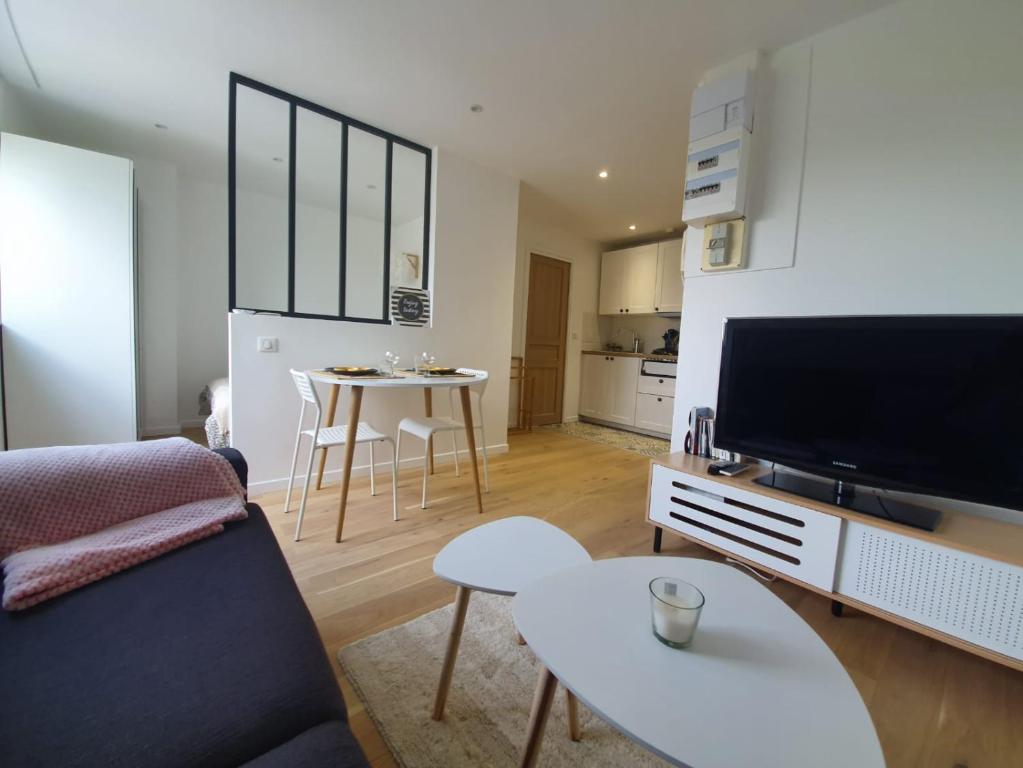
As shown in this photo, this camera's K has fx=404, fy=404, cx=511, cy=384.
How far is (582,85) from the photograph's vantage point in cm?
235

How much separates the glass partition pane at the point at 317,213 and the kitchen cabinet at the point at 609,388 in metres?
3.35

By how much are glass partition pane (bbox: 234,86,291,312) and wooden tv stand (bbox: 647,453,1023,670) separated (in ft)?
9.22

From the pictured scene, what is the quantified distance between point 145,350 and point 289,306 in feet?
6.61

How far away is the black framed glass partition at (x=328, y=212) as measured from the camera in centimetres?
268

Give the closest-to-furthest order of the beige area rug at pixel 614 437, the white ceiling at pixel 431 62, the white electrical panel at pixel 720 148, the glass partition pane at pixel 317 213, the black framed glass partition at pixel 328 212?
the white ceiling at pixel 431 62
the white electrical panel at pixel 720 148
the black framed glass partition at pixel 328 212
the glass partition pane at pixel 317 213
the beige area rug at pixel 614 437

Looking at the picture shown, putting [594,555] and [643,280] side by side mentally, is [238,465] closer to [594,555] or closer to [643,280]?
[594,555]

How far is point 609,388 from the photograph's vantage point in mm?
5152

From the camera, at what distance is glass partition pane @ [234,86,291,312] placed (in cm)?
262

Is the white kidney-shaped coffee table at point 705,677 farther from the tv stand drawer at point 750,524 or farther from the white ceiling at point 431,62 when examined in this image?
the white ceiling at point 431,62

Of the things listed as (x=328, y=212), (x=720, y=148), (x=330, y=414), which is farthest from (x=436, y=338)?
(x=720, y=148)

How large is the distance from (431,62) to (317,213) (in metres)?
1.38

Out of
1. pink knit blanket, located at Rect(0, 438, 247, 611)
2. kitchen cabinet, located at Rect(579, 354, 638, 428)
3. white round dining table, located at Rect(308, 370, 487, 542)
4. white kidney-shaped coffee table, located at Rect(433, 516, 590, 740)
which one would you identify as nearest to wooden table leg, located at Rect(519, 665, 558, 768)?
white kidney-shaped coffee table, located at Rect(433, 516, 590, 740)

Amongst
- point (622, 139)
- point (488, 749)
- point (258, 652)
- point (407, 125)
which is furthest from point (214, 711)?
point (622, 139)

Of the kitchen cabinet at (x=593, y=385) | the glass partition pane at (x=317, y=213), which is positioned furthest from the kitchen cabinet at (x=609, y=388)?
the glass partition pane at (x=317, y=213)
